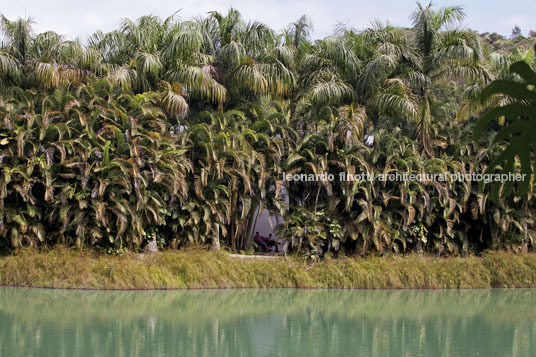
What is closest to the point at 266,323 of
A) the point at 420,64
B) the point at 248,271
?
the point at 248,271

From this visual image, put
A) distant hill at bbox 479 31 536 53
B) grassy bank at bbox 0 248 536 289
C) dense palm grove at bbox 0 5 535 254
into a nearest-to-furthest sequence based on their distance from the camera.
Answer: grassy bank at bbox 0 248 536 289, dense palm grove at bbox 0 5 535 254, distant hill at bbox 479 31 536 53

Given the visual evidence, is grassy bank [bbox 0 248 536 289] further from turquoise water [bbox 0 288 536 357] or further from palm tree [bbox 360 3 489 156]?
palm tree [bbox 360 3 489 156]

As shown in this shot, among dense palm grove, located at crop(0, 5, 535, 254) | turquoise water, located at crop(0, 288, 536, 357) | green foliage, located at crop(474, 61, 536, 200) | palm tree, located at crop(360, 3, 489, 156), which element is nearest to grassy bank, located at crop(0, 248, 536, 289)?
turquoise water, located at crop(0, 288, 536, 357)

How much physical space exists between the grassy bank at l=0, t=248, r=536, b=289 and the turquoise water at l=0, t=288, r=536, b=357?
1.76ft

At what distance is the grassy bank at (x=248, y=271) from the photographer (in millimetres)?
15008

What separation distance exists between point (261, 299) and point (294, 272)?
2178 millimetres

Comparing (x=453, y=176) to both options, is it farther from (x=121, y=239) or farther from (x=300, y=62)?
(x=121, y=239)

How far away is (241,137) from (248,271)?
4006 mm

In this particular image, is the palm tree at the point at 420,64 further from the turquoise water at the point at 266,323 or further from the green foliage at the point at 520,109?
the green foliage at the point at 520,109

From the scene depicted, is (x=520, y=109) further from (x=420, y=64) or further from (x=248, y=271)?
(x=420, y=64)

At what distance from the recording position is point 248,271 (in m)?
16.2

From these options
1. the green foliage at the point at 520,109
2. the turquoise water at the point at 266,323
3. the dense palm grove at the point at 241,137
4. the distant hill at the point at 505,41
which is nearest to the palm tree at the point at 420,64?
the dense palm grove at the point at 241,137

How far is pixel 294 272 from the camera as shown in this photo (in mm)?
16422

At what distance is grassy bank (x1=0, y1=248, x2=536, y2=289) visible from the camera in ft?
49.2
